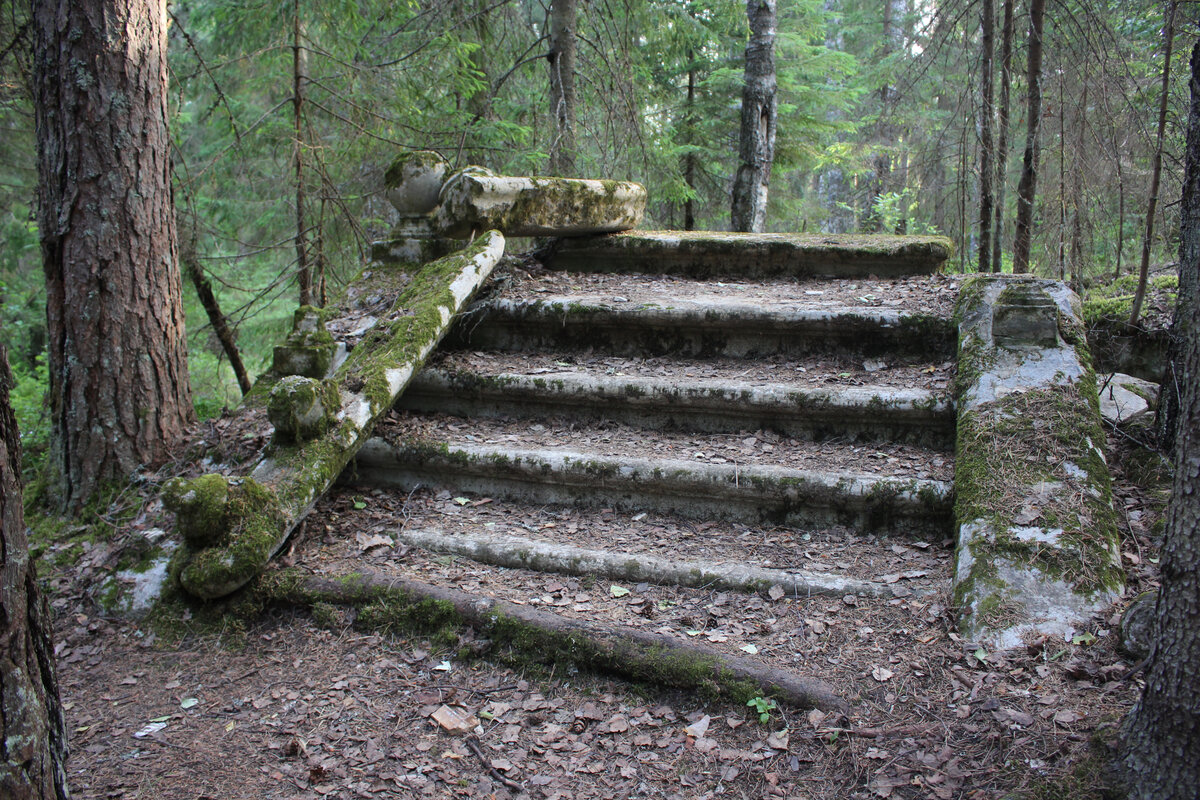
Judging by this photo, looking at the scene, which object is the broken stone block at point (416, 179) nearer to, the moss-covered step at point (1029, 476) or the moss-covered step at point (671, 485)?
the moss-covered step at point (671, 485)

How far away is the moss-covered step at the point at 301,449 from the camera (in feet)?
9.89

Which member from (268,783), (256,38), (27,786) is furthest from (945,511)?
(256,38)

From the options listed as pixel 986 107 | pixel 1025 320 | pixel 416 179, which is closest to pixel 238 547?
pixel 416 179

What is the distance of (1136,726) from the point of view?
71.9 inches

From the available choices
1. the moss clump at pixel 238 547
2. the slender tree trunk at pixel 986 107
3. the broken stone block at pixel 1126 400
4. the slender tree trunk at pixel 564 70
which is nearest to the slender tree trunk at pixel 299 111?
the slender tree trunk at pixel 564 70

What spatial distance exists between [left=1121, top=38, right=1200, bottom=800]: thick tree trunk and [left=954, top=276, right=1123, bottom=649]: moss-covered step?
0.69 m

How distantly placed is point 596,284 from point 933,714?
3.79 metres

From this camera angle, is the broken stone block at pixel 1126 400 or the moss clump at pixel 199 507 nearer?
the moss clump at pixel 199 507

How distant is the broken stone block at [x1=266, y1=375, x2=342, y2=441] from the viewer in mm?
3420

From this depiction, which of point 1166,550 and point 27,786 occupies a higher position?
point 1166,550

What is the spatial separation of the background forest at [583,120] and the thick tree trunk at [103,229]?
0.89 metres

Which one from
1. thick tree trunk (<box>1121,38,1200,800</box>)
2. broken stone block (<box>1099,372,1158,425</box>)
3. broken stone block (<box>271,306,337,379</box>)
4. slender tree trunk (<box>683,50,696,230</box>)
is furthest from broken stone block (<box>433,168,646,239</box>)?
slender tree trunk (<box>683,50,696,230</box>)

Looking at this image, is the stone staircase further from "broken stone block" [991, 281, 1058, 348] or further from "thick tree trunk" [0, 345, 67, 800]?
"thick tree trunk" [0, 345, 67, 800]

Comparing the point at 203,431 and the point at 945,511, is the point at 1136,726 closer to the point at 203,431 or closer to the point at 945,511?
the point at 945,511
